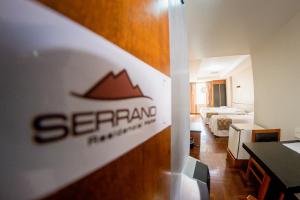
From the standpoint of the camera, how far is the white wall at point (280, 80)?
1.74m

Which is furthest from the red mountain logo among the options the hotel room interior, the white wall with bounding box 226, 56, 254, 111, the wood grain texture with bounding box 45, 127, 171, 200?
the white wall with bounding box 226, 56, 254, 111

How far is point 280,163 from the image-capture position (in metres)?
1.08

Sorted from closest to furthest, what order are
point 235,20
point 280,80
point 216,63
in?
point 235,20, point 280,80, point 216,63

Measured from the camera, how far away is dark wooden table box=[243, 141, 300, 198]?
2.78 feet

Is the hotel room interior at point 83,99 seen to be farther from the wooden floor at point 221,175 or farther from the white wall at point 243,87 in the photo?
the white wall at point 243,87

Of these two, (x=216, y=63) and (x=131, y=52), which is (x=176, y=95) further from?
(x=216, y=63)

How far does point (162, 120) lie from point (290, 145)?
1.68 meters

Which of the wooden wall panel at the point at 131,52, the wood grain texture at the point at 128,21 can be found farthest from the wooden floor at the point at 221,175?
the wood grain texture at the point at 128,21

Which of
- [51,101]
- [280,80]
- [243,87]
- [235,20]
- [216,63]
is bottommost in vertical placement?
[51,101]

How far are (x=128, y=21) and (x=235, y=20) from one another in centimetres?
201

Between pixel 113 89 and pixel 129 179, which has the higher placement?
pixel 113 89

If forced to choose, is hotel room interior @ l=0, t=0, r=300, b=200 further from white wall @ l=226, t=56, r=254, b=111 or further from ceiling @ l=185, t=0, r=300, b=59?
white wall @ l=226, t=56, r=254, b=111

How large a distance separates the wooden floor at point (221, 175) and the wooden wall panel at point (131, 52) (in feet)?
6.12

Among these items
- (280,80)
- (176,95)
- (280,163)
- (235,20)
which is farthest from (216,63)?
(176,95)
